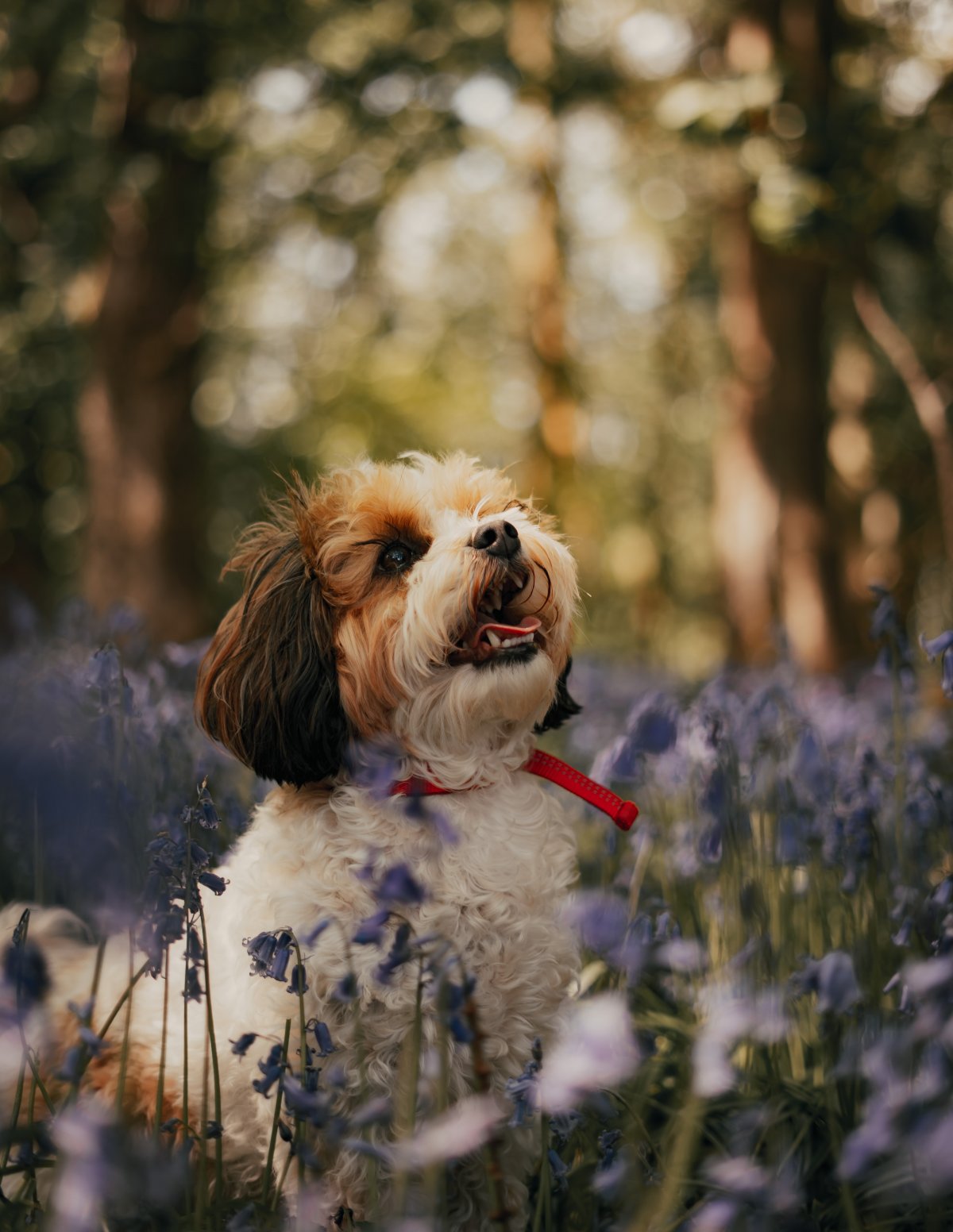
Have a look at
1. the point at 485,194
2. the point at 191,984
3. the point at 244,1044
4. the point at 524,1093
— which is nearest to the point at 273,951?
the point at 244,1044

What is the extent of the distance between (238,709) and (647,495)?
2717 cm

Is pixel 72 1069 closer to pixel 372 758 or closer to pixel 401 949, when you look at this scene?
pixel 401 949

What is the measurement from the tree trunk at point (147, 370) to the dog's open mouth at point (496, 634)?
704 centimetres

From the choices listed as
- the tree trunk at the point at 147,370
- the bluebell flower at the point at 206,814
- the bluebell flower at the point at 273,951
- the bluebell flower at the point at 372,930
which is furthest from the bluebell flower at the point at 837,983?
→ the tree trunk at the point at 147,370

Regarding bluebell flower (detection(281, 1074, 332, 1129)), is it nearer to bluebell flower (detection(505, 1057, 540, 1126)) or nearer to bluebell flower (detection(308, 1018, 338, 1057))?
bluebell flower (detection(308, 1018, 338, 1057))

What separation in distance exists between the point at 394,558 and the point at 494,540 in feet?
0.97

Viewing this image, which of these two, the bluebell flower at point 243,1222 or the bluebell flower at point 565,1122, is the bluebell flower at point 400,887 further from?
the bluebell flower at point 565,1122

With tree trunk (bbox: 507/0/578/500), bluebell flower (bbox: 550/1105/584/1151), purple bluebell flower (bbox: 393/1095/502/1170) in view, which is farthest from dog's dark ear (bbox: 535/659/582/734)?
tree trunk (bbox: 507/0/578/500)

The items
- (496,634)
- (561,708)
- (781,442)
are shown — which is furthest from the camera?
(781,442)

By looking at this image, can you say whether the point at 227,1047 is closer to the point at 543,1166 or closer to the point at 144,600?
the point at 543,1166

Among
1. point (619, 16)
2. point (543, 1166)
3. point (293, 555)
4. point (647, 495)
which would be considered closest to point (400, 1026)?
point (543, 1166)

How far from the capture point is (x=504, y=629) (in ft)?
8.57

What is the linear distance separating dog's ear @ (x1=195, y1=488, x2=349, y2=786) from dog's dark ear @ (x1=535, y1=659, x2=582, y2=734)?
671 millimetres

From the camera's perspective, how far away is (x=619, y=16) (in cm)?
1194
